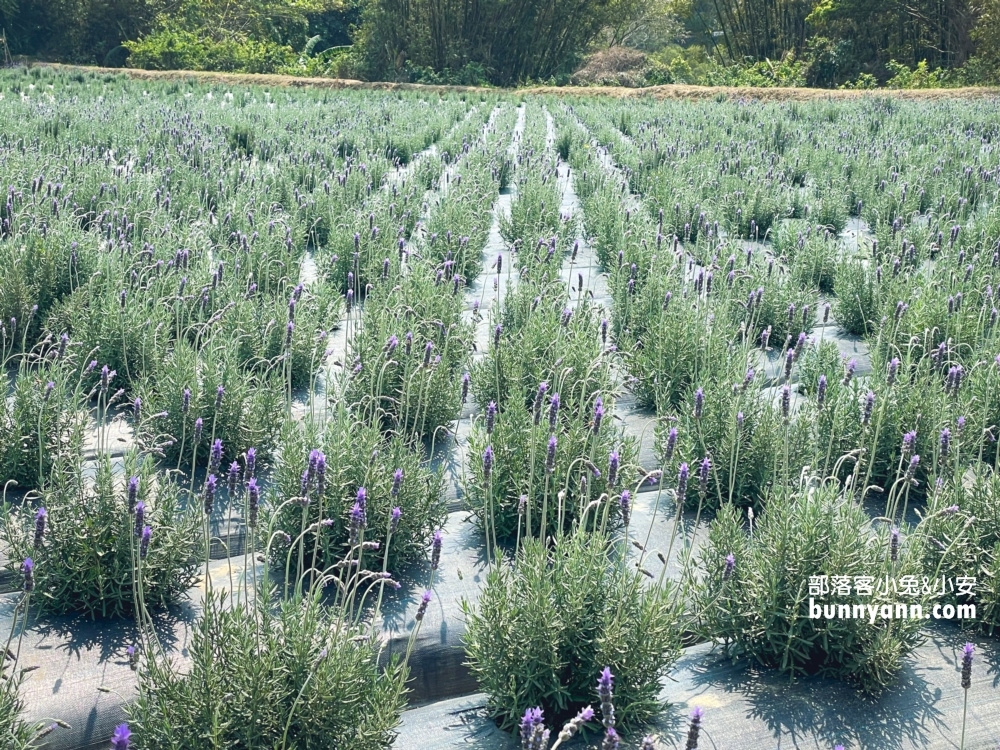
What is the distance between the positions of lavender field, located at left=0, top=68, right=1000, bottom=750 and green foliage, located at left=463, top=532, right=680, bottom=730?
0.04ft

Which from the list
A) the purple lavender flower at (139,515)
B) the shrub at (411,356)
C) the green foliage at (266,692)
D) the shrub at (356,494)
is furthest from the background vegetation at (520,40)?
the purple lavender flower at (139,515)

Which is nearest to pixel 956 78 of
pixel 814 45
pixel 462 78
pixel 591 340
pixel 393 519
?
pixel 814 45

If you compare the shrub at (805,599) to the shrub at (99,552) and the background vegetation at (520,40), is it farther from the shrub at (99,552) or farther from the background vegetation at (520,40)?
the background vegetation at (520,40)

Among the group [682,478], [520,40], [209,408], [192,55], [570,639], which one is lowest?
[570,639]

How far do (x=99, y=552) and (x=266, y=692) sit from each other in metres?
0.89

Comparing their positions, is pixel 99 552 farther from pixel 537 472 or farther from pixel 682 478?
pixel 682 478

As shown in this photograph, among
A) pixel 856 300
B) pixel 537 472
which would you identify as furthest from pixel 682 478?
pixel 856 300

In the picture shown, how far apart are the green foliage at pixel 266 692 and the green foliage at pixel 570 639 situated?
0.31 metres

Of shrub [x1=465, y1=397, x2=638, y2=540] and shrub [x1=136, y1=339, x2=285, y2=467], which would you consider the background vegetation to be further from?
shrub [x1=136, y1=339, x2=285, y2=467]

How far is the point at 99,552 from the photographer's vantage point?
2768 mm

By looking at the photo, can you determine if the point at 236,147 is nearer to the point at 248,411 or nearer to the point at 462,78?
the point at 248,411

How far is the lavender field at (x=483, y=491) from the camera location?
2.43 meters

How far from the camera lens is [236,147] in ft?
40.4

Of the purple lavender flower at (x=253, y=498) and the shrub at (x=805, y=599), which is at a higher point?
the purple lavender flower at (x=253, y=498)
